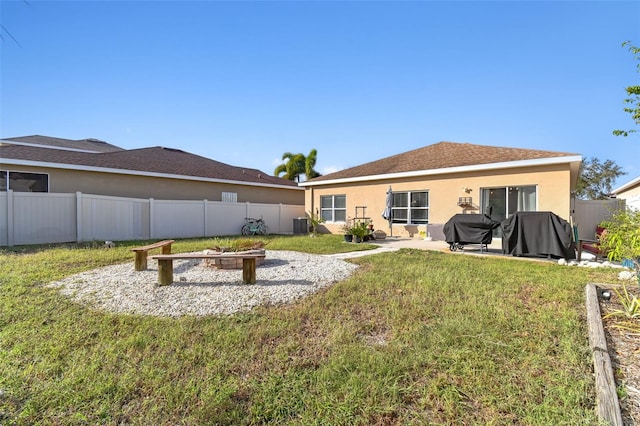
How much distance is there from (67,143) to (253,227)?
668 inches

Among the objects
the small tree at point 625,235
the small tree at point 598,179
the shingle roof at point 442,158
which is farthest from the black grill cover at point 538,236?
the small tree at point 598,179

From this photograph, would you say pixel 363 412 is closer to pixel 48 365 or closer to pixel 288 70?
pixel 48 365

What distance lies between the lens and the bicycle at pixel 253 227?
52.5ft

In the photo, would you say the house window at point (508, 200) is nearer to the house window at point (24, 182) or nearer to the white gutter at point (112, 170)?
the white gutter at point (112, 170)

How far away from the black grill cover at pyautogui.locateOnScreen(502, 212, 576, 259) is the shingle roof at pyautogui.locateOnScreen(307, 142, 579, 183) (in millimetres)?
3412

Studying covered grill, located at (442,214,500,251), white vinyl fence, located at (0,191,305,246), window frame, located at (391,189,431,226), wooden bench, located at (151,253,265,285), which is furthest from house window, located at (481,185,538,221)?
white vinyl fence, located at (0,191,305,246)

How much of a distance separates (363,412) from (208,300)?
9.87 feet

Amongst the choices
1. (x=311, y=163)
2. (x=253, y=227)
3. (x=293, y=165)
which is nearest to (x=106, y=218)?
(x=253, y=227)

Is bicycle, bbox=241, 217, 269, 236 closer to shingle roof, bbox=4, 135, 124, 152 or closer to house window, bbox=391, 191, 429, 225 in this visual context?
house window, bbox=391, 191, 429, 225

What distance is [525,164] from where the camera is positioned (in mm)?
10422

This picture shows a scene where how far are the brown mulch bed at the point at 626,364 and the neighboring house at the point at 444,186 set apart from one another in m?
7.86

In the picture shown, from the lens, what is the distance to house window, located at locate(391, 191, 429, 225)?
1345cm

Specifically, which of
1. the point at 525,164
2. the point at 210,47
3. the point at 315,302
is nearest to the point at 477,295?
the point at 315,302

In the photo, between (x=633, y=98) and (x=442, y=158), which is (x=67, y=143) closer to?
(x=442, y=158)
